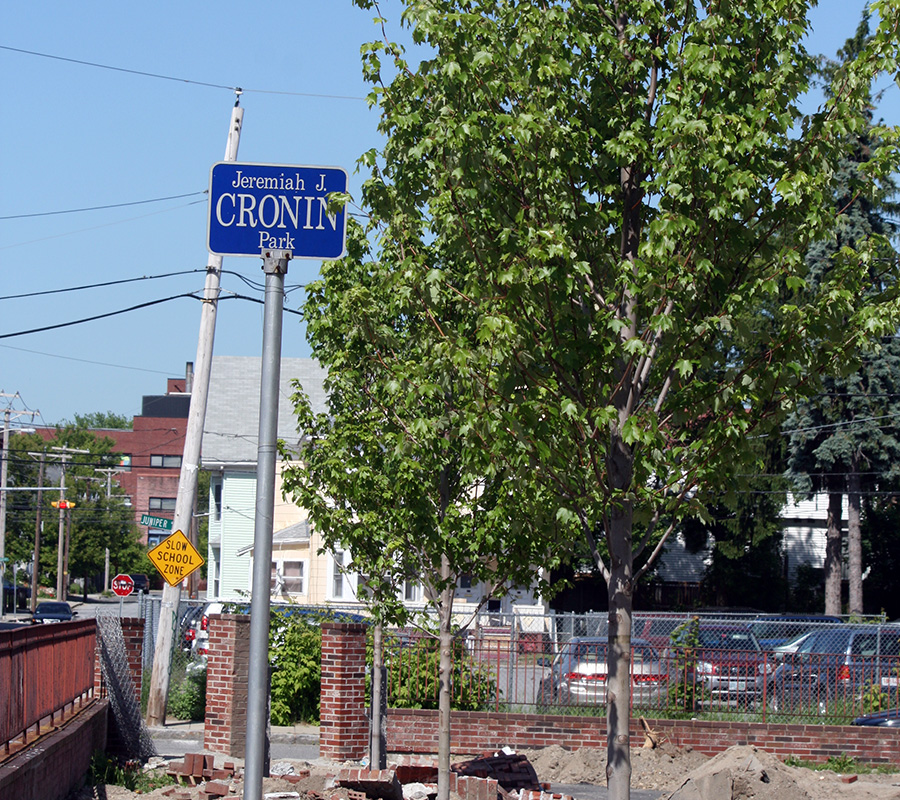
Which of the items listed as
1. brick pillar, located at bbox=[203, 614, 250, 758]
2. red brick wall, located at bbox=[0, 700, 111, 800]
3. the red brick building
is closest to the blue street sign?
red brick wall, located at bbox=[0, 700, 111, 800]

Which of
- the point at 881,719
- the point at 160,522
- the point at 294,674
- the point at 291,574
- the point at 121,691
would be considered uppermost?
the point at 160,522

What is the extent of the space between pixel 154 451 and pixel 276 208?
103 m

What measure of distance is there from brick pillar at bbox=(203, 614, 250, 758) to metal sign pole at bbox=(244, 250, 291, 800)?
9.76 meters

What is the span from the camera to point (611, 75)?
802cm

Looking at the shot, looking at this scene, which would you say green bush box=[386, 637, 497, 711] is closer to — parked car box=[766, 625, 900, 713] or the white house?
A: parked car box=[766, 625, 900, 713]

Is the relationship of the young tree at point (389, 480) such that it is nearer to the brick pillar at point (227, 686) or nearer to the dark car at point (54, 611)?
the brick pillar at point (227, 686)

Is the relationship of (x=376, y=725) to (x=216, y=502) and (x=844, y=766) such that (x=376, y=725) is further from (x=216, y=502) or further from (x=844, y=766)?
(x=216, y=502)

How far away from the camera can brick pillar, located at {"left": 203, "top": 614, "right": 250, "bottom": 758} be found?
1484 cm

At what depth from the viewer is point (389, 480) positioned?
481 inches

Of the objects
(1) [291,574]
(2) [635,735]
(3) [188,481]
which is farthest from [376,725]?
(1) [291,574]

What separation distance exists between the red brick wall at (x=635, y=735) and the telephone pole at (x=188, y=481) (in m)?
4.19

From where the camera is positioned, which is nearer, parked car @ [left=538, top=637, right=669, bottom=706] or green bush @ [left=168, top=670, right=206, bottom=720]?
parked car @ [left=538, top=637, right=669, bottom=706]

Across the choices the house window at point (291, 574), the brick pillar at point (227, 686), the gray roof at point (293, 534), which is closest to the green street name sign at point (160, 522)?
the brick pillar at point (227, 686)

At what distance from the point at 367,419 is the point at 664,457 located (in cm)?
529
